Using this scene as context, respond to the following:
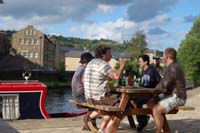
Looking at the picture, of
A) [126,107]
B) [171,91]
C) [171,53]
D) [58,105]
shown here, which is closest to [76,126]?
[126,107]

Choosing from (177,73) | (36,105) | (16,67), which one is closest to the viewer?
(177,73)

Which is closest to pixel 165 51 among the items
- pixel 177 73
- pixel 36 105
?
pixel 177 73

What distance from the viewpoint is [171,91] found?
782cm

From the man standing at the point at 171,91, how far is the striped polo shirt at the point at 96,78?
2.98 feet

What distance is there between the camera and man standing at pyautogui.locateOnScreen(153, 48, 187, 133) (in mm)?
7680

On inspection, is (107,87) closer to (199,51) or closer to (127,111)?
(127,111)

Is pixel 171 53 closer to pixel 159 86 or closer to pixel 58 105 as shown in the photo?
pixel 159 86

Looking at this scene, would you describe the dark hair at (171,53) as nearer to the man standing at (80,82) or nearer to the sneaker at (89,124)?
the man standing at (80,82)

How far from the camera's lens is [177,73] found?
25.3 feet

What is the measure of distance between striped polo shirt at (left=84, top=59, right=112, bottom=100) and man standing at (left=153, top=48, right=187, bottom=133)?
35.7 inches

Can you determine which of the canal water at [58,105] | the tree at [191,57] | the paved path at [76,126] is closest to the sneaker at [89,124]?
the paved path at [76,126]

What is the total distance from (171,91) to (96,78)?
125cm

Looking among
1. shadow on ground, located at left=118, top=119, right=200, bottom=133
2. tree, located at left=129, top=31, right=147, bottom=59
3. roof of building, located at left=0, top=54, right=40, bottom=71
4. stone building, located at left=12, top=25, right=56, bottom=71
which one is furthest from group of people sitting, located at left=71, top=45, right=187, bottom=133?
stone building, located at left=12, top=25, right=56, bottom=71

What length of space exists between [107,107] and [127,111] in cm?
55
